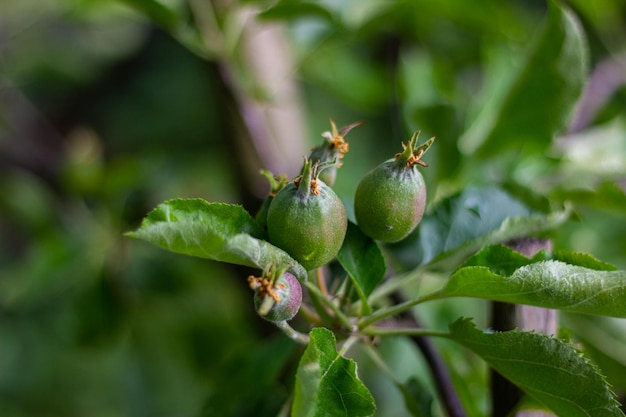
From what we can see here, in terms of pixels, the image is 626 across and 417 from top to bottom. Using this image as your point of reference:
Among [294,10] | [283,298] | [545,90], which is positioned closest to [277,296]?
[283,298]

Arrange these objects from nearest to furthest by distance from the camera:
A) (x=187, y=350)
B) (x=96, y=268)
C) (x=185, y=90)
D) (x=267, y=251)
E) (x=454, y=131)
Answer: (x=267, y=251) → (x=454, y=131) → (x=96, y=268) → (x=187, y=350) → (x=185, y=90)

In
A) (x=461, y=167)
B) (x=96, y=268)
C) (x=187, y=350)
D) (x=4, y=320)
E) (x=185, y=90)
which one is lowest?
(x=4, y=320)

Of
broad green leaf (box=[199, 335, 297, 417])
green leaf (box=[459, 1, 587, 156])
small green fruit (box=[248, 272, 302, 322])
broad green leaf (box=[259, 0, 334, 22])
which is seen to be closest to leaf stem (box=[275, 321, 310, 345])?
small green fruit (box=[248, 272, 302, 322])

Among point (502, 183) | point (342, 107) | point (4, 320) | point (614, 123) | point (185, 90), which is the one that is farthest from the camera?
point (342, 107)

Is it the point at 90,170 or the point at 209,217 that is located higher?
the point at 209,217

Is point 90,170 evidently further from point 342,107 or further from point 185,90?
point 342,107

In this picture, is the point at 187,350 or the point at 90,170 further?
the point at 187,350

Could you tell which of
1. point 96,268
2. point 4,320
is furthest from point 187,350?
point 4,320

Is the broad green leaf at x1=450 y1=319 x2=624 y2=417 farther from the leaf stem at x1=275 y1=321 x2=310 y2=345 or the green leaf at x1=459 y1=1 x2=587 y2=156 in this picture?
the green leaf at x1=459 y1=1 x2=587 y2=156
